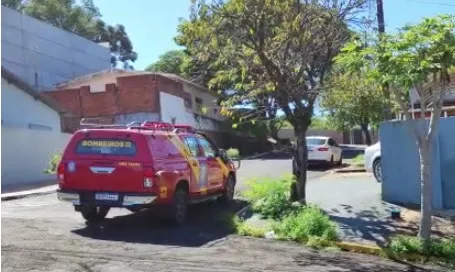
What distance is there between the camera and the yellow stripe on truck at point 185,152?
11438 mm

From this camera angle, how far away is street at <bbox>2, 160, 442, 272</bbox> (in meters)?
7.74

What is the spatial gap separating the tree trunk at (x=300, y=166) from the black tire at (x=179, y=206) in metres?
2.61

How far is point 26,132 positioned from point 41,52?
591 inches

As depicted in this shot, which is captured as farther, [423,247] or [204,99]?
[204,99]

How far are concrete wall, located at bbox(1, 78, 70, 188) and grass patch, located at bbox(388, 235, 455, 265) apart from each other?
53.1 feet

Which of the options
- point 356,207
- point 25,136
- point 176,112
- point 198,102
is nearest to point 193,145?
point 356,207


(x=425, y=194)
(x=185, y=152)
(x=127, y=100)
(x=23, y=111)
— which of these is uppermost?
(x=127, y=100)

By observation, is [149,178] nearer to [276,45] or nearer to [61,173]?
[61,173]

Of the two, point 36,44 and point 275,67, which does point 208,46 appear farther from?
point 36,44

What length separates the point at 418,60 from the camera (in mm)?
9016

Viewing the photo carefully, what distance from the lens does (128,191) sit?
33.4 feet

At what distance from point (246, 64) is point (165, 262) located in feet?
18.3

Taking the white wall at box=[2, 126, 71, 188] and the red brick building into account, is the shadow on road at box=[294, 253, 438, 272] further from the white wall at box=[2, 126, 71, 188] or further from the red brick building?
the red brick building

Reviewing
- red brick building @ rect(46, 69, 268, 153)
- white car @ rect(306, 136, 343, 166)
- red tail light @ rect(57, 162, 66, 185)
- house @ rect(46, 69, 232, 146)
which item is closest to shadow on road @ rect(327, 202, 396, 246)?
red tail light @ rect(57, 162, 66, 185)
